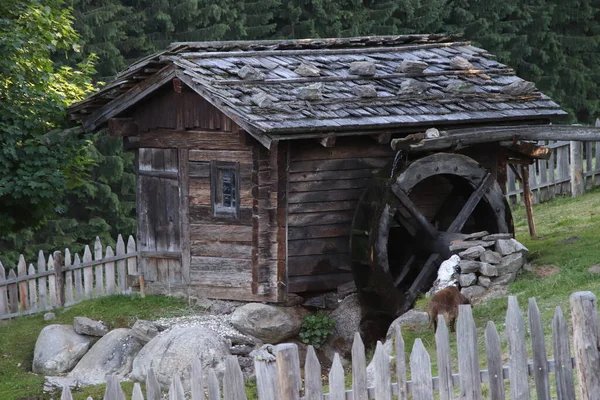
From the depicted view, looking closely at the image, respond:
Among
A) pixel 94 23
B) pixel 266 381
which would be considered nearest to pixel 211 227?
pixel 266 381

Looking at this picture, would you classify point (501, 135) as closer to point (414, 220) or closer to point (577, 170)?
point (414, 220)

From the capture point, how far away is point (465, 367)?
7590 millimetres

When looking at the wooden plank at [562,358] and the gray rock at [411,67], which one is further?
the gray rock at [411,67]

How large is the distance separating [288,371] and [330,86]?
357 inches

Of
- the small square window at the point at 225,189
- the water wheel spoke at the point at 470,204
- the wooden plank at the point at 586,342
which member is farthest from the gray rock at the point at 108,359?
the wooden plank at the point at 586,342

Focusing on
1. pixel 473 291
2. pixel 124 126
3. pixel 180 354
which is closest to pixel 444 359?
pixel 473 291

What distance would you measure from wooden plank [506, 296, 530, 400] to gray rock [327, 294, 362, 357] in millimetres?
7840

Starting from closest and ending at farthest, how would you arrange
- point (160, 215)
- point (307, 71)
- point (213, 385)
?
point (213, 385) → point (307, 71) → point (160, 215)

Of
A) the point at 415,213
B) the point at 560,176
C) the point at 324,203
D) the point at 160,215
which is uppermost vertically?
the point at 324,203

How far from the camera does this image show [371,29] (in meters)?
33.1

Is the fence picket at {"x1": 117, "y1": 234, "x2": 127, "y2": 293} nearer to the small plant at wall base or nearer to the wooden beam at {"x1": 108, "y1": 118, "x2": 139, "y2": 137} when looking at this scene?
the wooden beam at {"x1": 108, "y1": 118, "x2": 139, "y2": 137}

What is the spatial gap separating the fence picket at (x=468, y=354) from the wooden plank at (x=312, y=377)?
1.01 meters

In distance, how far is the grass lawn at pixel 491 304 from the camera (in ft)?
43.2

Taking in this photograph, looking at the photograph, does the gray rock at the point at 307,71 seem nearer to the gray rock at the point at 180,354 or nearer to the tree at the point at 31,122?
the tree at the point at 31,122
